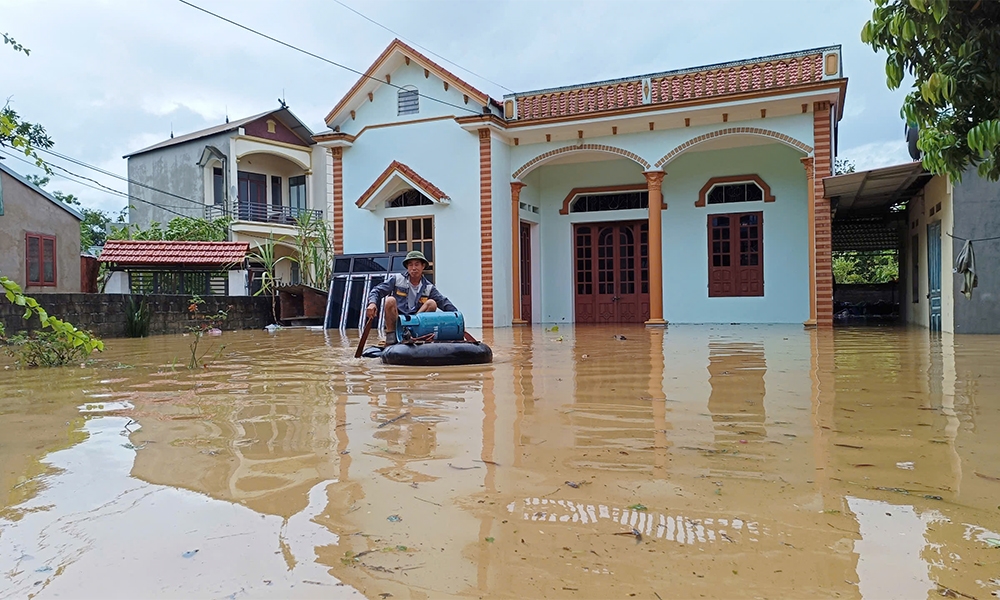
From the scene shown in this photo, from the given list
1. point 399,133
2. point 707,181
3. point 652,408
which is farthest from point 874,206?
point 652,408

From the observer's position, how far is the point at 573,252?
17.3 meters

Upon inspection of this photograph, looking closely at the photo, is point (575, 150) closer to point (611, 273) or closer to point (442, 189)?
point (442, 189)

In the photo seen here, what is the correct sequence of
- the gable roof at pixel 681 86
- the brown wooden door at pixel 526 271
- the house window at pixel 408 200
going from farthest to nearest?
the brown wooden door at pixel 526 271 → the house window at pixel 408 200 → the gable roof at pixel 681 86

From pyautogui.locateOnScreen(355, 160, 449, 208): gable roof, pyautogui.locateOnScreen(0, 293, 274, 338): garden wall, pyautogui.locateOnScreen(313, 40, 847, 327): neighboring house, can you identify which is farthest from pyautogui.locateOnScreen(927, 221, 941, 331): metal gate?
pyautogui.locateOnScreen(0, 293, 274, 338): garden wall

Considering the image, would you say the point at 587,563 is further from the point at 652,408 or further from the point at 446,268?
the point at 446,268

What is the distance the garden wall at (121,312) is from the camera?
34.2ft

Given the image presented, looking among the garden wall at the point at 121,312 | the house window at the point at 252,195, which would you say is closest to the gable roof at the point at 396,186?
the garden wall at the point at 121,312

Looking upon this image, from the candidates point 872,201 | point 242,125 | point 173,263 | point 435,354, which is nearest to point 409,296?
point 435,354

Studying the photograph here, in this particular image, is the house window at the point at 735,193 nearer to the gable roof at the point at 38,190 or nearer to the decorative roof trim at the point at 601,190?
the decorative roof trim at the point at 601,190

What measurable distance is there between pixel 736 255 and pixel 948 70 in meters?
11.5

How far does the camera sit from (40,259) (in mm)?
17250

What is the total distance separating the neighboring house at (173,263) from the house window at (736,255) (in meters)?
10.3

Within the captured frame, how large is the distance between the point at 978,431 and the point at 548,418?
211cm

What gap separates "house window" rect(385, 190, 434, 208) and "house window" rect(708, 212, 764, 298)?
632 centimetres
